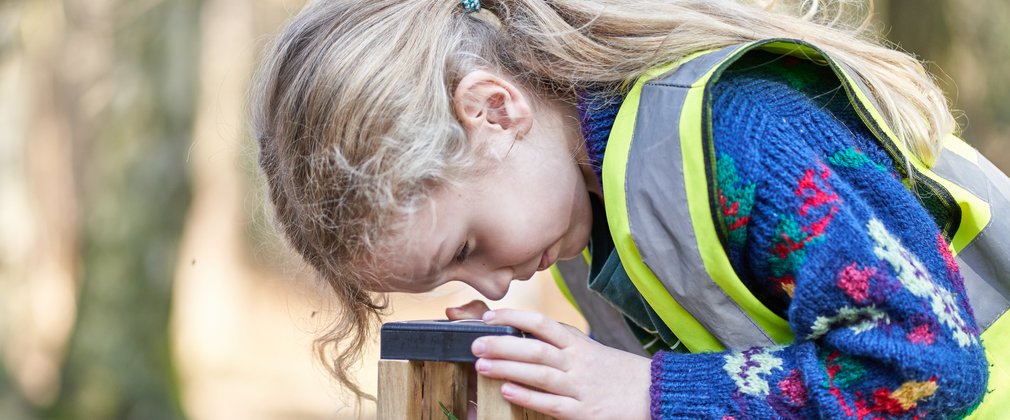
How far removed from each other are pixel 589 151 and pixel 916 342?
459 mm

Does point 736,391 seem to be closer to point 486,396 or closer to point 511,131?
point 486,396

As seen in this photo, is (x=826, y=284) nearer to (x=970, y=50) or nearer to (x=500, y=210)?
(x=500, y=210)

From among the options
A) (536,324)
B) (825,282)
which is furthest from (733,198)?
(536,324)

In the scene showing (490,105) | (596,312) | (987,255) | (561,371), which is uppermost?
(490,105)

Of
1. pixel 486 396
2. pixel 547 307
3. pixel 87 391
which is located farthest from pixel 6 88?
pixel 486 396

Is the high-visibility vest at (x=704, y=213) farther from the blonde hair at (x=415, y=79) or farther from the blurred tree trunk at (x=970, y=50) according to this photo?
the blurred tree trunk at (x=970, y=50)

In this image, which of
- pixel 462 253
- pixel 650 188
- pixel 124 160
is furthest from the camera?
pixel 124 160

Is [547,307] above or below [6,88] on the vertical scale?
below

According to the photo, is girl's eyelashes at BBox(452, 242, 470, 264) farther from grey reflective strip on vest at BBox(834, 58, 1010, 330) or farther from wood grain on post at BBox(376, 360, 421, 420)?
grey reflective strip on vest at BBox(834, 58, 1010, 330)

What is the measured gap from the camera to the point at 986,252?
4.17ft

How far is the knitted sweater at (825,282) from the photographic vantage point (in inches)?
42.3

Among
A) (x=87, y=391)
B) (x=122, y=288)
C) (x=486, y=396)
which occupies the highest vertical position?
(x=486, y=396)

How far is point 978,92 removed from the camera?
3219 mm

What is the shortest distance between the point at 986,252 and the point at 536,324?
568mm
